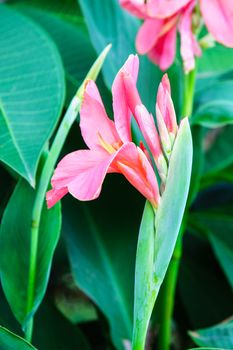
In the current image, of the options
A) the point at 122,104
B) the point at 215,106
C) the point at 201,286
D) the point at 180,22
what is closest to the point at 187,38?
the point at 180,22

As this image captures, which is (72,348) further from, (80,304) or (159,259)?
(159,259)

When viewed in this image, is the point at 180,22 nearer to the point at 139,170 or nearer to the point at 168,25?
the point at 168,25

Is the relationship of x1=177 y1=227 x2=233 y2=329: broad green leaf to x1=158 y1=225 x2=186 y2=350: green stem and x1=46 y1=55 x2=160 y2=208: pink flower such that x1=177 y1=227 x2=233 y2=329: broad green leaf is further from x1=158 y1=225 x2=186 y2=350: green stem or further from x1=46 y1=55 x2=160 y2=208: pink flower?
x1=46 y1=55 x2=160 y2=208: pink flower

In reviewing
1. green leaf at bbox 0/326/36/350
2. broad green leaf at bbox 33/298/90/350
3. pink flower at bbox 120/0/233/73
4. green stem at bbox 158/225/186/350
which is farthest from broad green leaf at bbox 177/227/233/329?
green leaf at bbox 0/326/36/350

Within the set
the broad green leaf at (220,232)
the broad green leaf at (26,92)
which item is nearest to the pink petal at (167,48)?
the broad green leaf at (26,92)

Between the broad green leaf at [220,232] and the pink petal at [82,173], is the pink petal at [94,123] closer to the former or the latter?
the pink petal at [82,173]

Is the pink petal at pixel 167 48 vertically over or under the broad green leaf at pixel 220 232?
over

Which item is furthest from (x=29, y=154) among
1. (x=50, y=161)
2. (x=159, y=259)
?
(x=159, y=259)
